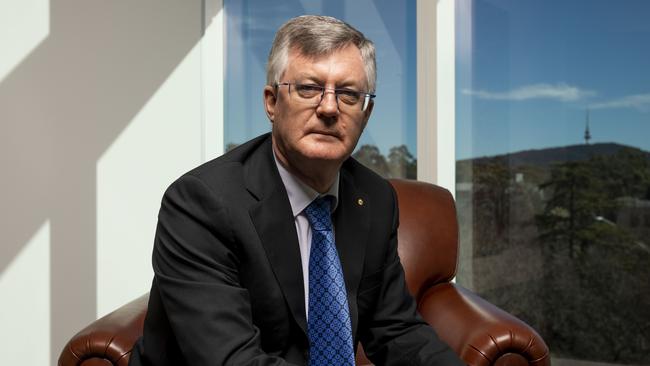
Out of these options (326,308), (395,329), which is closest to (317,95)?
(326,308)

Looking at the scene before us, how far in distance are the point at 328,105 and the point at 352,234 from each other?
1.28 feet

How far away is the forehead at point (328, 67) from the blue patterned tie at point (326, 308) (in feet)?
1.18

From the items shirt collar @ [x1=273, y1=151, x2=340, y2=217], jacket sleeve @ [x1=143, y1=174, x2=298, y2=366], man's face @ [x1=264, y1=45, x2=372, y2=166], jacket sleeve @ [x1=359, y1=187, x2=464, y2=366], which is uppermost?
man's face @ [x1=264, y1=45, x2=372, y2=166]

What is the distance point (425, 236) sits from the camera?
8.24 ft

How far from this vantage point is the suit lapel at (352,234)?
5.28 ft

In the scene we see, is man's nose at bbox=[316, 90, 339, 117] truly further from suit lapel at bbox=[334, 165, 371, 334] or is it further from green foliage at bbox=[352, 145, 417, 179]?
green foliage at bbox=[352, 145, 417, 179]

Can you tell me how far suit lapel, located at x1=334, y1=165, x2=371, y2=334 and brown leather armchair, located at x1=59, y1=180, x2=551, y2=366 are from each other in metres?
0.47

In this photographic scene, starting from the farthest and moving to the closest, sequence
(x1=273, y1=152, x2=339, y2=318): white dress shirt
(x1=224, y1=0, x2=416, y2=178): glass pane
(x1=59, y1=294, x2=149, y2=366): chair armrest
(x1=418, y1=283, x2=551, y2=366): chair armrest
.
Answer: (x1=224, y1=0, x2=416, y2=178): glass pane < (x1=418, y1=283, x2=551, y2=366): chair armrest < (x1=59, y1=294, x2=149, y2=366): chair armrest < (x1=273, y1=152, x2=339, y2=318): white dress shirt

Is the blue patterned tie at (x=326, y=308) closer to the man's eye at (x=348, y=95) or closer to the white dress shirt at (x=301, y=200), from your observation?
the white dress shirt at (x=301, y=200)

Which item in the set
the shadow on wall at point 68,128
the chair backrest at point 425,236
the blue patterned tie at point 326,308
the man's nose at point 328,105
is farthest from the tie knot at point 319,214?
the shadow on wall at point 68,128

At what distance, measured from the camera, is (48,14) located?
2.71m

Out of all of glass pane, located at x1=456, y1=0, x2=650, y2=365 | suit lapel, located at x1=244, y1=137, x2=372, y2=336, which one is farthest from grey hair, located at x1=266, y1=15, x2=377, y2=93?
glass pane, located at x1=456, y1=0, x2=650, y2=365

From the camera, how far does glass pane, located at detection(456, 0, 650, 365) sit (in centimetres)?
292

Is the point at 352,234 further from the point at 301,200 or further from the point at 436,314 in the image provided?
the point at 436,314
